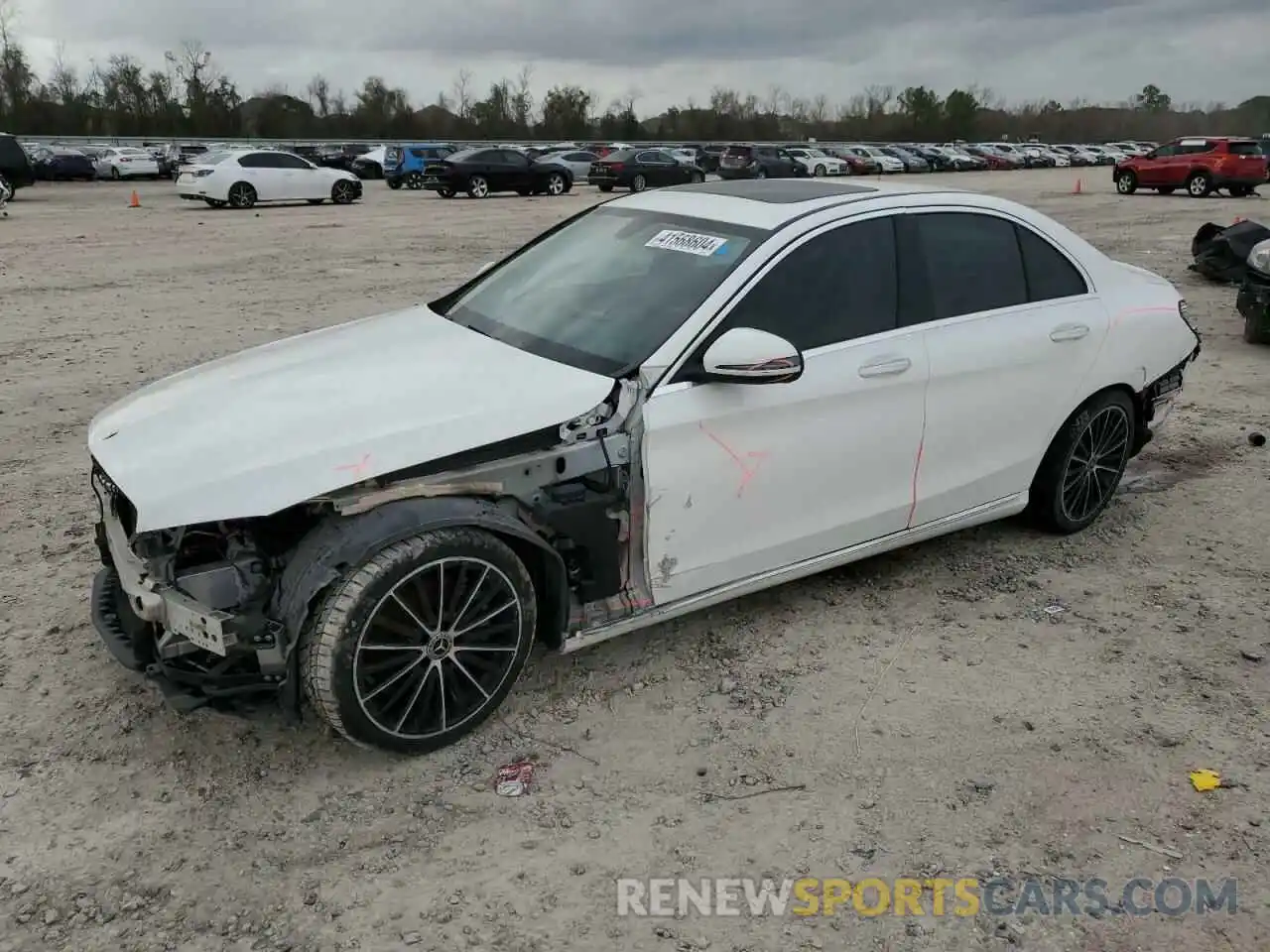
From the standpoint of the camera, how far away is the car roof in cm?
399

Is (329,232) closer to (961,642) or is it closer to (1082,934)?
(961,642)

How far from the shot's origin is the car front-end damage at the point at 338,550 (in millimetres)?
2926

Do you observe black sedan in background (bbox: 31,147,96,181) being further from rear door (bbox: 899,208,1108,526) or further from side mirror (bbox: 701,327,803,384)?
side mirror (bbox: 701,327,803,384)

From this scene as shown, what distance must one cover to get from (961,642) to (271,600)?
8.61 ft

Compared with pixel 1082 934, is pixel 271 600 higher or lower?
higher

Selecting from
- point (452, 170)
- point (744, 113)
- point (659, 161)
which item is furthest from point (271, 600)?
point (744, 113)

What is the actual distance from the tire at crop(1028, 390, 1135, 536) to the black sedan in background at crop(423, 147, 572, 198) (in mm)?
24761

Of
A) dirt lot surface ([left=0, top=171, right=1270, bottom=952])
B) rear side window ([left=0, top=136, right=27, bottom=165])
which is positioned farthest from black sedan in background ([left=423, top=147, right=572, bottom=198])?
dirt lot surface ([left=0, top=171, right=1270, bottom=952])

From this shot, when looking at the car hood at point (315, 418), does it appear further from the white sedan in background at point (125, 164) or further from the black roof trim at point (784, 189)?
the white sedan in background at point (125, 164)

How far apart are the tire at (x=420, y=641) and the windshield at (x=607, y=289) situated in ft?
2.79

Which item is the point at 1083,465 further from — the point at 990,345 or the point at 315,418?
the point at 315,418

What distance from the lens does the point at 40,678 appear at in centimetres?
365

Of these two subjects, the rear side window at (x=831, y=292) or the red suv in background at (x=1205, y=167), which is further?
the red suv in background at (x=1205, y=167)

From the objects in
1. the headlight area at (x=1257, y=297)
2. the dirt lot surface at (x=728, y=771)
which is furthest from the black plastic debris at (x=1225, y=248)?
the dirt lot surface at (x=728, y=771)
